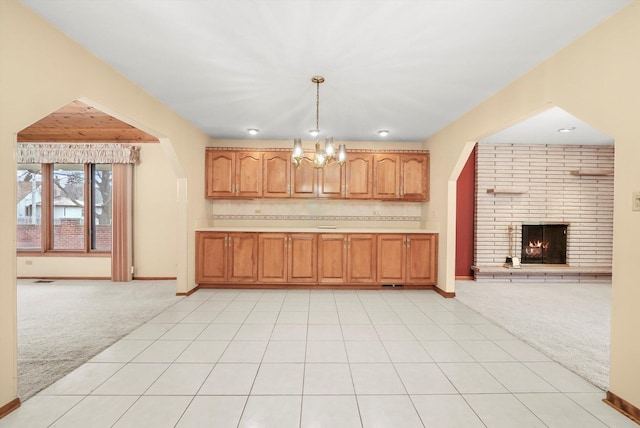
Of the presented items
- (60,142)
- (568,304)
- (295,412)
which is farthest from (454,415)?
(60,142)

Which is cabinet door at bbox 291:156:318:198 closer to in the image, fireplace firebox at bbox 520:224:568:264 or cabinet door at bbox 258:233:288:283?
cabinet door at bbox 258:233:288:283

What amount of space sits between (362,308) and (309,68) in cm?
296

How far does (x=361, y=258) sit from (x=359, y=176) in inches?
56.8

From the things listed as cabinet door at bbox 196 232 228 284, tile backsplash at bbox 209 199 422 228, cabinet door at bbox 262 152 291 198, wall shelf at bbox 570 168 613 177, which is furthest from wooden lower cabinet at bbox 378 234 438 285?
wall shelf at bbox 570 168 613 177

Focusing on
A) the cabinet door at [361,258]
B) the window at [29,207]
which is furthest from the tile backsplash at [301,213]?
the window at [29,207]

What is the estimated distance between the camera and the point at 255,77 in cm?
297

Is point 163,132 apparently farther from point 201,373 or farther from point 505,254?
point 505,254

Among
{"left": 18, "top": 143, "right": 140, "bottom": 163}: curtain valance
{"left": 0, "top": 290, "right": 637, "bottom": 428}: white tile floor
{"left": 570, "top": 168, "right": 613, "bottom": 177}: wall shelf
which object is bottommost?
{"left": 0, "top": 290, "right": 637, "bottom": 428}: white tile floor

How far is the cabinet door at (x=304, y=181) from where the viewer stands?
5.30m

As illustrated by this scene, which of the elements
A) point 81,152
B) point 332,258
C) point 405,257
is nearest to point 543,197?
point 405,257

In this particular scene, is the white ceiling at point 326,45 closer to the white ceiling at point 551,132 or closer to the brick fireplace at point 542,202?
the white ceiling at point 551,132

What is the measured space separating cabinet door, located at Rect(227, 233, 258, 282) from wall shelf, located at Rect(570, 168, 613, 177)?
6067mm

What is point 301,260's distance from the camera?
A: 4949mm

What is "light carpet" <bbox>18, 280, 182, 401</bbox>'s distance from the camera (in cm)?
246
